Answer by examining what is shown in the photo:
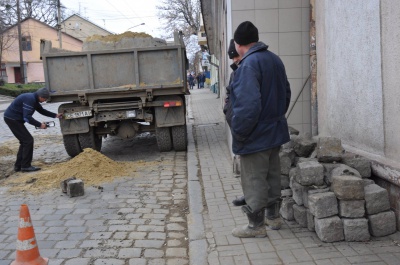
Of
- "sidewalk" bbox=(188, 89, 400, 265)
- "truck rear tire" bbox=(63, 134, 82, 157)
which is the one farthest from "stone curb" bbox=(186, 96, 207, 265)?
"truck rear tire" bbox=(63, 134, 82, 157)

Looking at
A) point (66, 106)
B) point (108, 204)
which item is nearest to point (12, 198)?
point (108, 204)

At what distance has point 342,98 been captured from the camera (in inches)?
199

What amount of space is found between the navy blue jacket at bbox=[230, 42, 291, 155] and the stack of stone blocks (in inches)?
19.9

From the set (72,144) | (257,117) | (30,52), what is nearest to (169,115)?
(72,144)

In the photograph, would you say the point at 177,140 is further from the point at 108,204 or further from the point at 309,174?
the point at 309,174

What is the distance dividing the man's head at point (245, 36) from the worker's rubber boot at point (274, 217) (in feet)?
4.98

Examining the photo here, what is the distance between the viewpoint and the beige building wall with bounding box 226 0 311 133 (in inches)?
260

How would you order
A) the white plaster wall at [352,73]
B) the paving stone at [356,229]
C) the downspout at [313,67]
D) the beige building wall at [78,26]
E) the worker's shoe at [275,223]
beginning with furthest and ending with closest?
the beige building wall at [78,26] < the downspout at [313,67] < the worker's shoe at [275,223] < the white plaster wall at [352,73] < the paving stone at [356,229]

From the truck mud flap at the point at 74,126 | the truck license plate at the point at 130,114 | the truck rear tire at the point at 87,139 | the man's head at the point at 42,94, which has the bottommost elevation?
the truck rear tire at the point at 87,139

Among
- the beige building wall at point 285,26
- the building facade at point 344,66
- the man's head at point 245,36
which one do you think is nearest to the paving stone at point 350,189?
the building facade at point 344,66

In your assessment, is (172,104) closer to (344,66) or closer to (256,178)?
(344,66)

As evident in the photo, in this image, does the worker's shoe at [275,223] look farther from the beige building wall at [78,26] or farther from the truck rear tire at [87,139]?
the beige building wall at [78,26]

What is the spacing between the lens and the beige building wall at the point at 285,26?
6613 mm

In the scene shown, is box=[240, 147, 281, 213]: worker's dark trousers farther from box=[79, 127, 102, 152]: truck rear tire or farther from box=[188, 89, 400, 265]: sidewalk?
box=[79, 127, 102, 152]: truck rear tire
